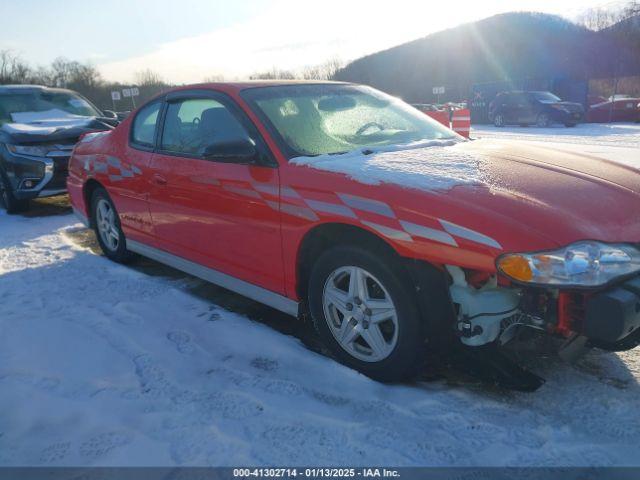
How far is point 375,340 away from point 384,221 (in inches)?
24.2

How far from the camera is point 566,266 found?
1984mm

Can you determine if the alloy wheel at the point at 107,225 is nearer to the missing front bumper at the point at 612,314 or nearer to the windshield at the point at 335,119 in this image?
the windshield at the point at 335,119

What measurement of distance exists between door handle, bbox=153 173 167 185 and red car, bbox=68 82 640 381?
0.02 m

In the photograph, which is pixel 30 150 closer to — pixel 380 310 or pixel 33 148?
pixel 33 148

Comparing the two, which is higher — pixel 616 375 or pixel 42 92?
pixel 42 92

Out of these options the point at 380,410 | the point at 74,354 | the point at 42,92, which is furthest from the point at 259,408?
the point at 42,92

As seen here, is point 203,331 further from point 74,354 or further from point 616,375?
point 616,375

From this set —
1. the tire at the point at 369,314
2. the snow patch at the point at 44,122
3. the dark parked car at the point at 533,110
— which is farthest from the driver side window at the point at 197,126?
the dark parked car at the point at 533,110

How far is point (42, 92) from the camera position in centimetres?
802

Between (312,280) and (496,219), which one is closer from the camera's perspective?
(496,219)

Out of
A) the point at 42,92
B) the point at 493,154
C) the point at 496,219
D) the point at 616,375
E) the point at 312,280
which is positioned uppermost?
the point at 42,92

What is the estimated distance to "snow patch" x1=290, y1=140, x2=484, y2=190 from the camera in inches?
93.1

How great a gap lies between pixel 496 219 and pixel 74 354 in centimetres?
237

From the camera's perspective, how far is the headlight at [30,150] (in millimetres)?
6492
